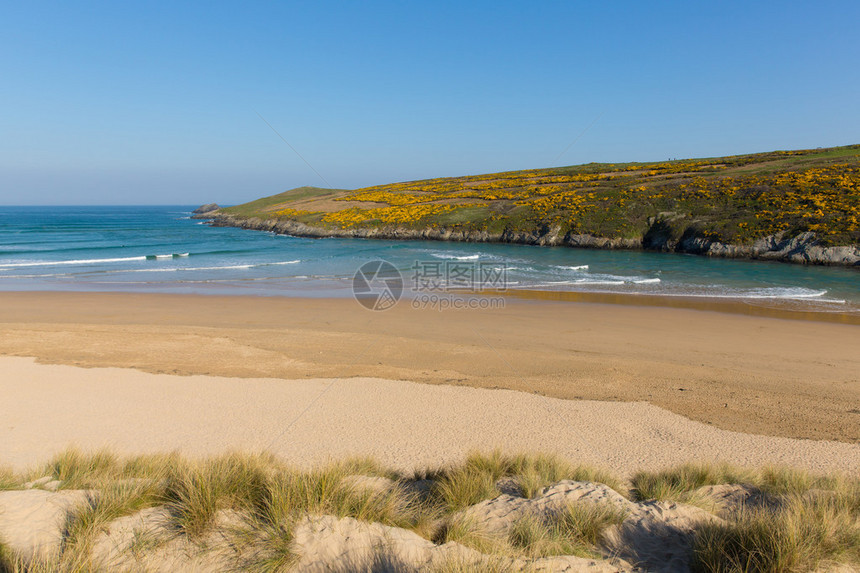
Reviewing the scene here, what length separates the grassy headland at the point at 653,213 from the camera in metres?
31.2

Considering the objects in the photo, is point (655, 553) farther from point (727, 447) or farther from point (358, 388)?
point (358, 388)

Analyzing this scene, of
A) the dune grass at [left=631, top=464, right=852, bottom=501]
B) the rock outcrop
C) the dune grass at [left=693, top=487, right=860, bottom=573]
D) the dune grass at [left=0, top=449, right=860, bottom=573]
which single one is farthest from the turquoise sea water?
the dune grass at [left=693, top=487, right=860, bottom=573]

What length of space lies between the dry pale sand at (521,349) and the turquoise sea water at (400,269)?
434cm

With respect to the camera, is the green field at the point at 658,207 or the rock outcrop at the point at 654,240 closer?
the rock outcrop at the point at 654,240

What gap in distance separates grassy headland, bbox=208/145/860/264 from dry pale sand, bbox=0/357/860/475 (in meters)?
28.9

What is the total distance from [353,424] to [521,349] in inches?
220

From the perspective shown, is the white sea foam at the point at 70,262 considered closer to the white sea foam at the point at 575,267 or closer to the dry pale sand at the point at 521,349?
the dry pale sand at the point at 521,349

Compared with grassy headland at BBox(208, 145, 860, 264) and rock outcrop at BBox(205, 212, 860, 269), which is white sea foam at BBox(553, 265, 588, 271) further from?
grassy headland at BBox(208, 145, 860, 264)

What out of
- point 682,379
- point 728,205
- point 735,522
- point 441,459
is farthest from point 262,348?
point 728,205

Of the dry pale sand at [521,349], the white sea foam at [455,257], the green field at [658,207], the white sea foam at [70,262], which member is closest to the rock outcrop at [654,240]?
the green field at [658,207]

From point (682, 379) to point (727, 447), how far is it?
304 cm

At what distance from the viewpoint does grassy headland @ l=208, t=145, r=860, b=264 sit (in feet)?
102

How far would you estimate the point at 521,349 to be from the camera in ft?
37.4

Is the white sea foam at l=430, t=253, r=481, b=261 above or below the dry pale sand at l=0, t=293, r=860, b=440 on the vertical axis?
above
